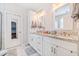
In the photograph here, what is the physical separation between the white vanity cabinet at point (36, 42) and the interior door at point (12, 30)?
0.21 meters

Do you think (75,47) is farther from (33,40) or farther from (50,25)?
(33,40)

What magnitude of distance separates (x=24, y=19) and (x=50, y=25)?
426 millimetres

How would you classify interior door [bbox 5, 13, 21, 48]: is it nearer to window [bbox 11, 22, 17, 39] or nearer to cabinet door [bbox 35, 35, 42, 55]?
window [bbox 11, 22, 17, 39]

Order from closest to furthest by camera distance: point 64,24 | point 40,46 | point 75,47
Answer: point 75,47 < point 64,24 < point 40,46

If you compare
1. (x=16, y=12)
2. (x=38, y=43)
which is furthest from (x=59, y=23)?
(x=16, y=12)

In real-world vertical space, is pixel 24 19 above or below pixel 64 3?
below

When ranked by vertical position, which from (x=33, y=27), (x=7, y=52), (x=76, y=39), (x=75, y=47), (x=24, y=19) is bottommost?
(x=7, y=52)

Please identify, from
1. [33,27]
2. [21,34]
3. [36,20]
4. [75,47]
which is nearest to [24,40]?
[21,34]

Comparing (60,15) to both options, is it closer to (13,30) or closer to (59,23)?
(59,23)

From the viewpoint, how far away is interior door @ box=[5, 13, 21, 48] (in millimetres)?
1784

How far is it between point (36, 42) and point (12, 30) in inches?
17.0

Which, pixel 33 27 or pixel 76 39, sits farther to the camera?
pixel 33 27

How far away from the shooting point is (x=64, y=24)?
1.72 m

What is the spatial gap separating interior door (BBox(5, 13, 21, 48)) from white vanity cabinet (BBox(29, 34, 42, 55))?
0.69 feet
